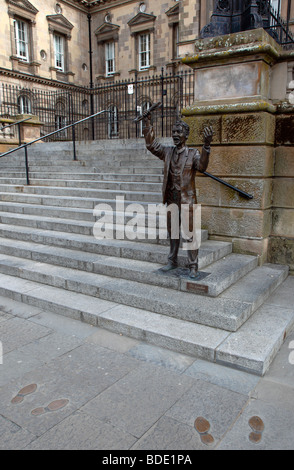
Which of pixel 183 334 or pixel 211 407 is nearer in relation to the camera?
pixel 211 407

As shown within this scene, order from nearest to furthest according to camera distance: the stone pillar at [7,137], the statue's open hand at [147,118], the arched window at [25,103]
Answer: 1. the statue's open hand at [147,118]
2. the stone pillar at [7,137]
3. the arched window at [25,103]

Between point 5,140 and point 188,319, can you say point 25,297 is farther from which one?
point 5,140

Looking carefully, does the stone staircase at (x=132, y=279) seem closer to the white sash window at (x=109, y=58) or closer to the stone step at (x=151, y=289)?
A: the stone step at (x=151, y=289)

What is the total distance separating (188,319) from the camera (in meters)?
4.07

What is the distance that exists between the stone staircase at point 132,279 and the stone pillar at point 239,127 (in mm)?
449

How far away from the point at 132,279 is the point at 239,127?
278 centimetres

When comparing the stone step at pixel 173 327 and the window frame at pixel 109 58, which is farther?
the window frame at pixel 109 58

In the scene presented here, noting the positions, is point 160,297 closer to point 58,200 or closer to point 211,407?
point 211,407

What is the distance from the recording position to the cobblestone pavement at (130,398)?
100 inches

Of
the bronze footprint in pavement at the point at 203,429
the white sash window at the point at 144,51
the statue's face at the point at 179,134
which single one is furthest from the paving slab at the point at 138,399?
the white sash window at the point at 144,51

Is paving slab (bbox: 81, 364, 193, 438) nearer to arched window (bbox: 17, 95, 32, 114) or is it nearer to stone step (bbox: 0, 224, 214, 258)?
stone step (bbox: 0, 224, 214, 258)

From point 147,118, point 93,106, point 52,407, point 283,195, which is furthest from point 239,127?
point 93,106

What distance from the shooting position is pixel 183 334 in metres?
3.76

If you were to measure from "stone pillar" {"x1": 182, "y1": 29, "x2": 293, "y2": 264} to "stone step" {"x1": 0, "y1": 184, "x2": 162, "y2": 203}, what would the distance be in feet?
5.16
